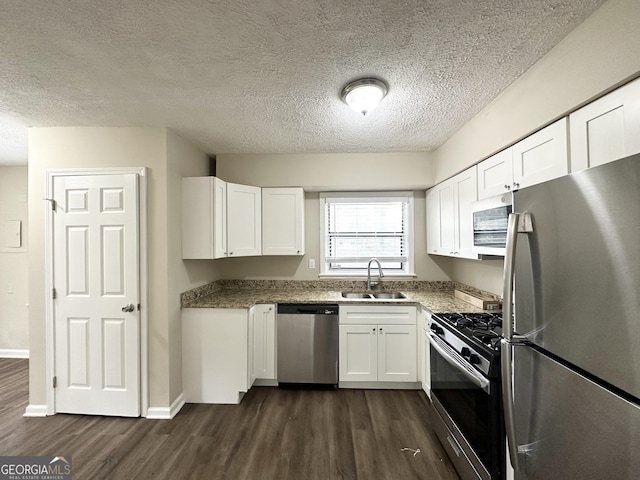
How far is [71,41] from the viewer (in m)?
1.39

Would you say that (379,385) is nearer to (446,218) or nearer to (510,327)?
(446,218)

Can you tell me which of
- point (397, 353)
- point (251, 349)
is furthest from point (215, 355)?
point (397, 353)

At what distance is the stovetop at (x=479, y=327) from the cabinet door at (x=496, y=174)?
91 cm

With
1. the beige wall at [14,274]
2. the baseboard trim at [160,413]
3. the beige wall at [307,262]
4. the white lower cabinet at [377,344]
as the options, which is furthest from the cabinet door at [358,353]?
the beige wall at [14,274]

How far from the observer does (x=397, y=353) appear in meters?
2.78

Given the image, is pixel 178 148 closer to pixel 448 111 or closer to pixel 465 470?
pixel 448 111

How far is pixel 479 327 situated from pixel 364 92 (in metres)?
1.68

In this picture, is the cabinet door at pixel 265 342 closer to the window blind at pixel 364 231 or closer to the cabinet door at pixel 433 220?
the window blind at pixel 364 231

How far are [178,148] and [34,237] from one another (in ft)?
4.75

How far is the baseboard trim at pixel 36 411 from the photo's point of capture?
238cm

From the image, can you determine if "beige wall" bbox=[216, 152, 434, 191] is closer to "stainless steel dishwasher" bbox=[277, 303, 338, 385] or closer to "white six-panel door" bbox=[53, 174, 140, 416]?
"white six-panel door" bbox=[53, 174, 140, 416]

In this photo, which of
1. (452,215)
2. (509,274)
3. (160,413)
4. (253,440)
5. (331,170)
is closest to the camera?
(509,274)

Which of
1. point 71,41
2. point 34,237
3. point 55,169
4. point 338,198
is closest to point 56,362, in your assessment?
point 34,237

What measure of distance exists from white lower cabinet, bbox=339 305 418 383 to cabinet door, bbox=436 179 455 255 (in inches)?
28.7
